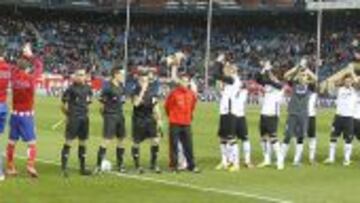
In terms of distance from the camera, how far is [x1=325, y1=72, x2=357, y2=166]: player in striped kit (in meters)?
25.7

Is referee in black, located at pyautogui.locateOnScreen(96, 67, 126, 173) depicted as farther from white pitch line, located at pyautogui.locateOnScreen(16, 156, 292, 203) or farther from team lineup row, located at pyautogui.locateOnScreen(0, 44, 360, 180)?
white pitch line, located at pyautogui.locateOnScreen(16, 156, 292, 203)

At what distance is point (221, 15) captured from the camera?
84688 millimetres

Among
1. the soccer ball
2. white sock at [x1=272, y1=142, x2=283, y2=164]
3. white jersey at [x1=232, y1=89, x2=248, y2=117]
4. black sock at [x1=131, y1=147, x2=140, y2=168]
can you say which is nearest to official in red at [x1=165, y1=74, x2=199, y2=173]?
black sock at [x1=131, y1=147, x2=140, y2=168]

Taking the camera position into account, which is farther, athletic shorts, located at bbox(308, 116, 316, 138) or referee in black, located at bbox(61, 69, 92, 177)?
athletic shorts, located at bbox(308, 116, 316, 138)

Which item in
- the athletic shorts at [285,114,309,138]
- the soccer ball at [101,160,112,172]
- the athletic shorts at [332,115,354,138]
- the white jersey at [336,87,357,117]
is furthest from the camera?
the athletic shorts at [332,115,354,138]

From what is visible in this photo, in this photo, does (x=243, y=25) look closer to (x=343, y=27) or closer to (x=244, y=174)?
(x=343, y=27)

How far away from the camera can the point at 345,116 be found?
1023 inches

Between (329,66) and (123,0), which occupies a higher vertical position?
(123,0)

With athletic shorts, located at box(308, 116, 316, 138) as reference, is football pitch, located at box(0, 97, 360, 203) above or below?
below

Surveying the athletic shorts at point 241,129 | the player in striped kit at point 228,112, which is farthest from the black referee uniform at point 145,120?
the athletic shorts at point 241,129

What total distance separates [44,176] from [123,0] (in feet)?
199

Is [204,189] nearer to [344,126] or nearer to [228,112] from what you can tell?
[228,112]

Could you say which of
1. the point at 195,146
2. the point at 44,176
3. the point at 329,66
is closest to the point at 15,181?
the point at 44,176

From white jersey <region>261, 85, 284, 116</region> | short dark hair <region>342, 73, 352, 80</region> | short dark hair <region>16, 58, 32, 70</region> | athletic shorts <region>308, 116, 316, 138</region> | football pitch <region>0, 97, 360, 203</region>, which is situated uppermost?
short dark hair <region>16, 58, 32, 70</region>
